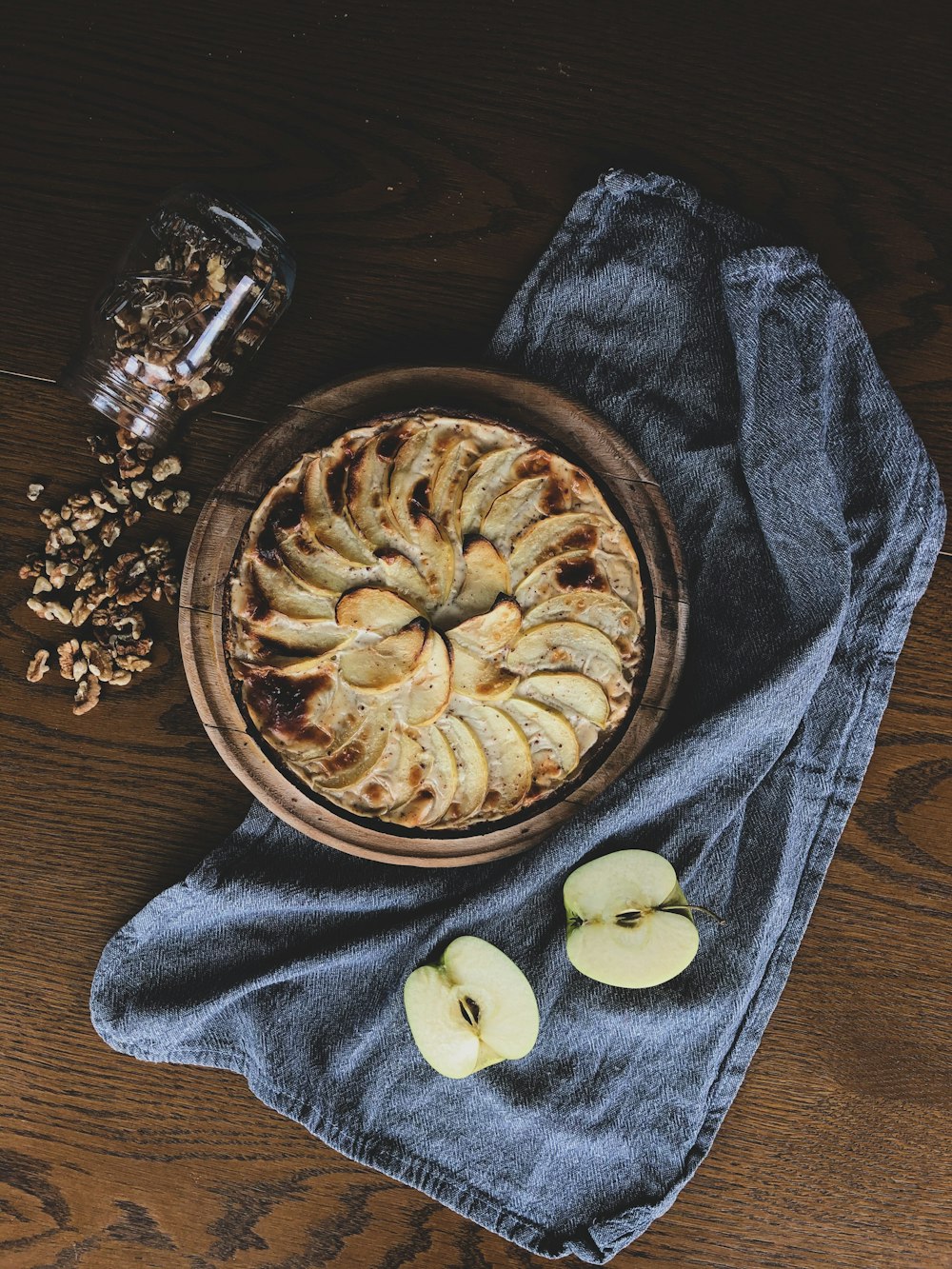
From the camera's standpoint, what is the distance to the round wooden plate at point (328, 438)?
2.62 metres

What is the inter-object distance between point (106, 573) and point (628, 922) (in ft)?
5.74

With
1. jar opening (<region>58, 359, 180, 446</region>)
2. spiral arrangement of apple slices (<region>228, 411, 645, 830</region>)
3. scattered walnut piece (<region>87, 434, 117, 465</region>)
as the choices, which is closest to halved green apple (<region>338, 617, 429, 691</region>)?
spiral arrangement of apple slices (<region>228, 411, 645, 830</region>)

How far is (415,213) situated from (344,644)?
4.13 ft

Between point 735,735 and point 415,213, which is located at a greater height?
point 415,213

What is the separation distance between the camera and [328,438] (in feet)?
8.55

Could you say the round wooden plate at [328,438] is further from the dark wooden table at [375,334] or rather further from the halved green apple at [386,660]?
the halved green apple at [386,660]

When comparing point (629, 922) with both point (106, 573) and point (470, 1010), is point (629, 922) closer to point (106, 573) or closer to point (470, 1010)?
point (470, 1010)

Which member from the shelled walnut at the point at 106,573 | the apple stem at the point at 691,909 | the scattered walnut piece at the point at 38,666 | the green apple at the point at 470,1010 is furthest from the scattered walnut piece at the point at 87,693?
the apple stem at the point at 691,909

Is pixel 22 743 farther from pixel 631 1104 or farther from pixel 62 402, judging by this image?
pixel 631 1104

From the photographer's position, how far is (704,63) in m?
2.77

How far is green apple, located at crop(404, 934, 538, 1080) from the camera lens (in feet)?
8.74

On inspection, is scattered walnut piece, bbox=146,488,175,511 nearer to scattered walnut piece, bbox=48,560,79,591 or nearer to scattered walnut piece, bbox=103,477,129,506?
scattered walnut piece, bbox=103,477,129,506

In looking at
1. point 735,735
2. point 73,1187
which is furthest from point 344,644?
point 73,1187

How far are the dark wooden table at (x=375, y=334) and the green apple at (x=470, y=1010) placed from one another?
1.87 ft
